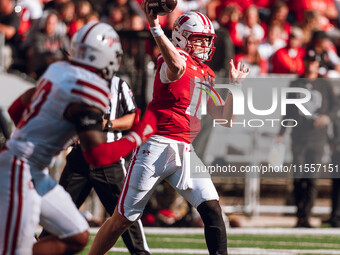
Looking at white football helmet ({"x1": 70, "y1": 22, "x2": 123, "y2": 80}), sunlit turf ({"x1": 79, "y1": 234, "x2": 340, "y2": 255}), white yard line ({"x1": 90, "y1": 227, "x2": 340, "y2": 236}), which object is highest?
white football helmet ({"x1": 70, "y1": 22, "x2": 123, "y2": 80})

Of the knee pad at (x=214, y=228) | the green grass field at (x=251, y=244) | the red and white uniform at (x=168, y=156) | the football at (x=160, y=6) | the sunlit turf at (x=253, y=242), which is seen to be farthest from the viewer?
the sunlit turf at (x=253, y=242)

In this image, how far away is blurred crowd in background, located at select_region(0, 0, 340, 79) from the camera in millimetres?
10576

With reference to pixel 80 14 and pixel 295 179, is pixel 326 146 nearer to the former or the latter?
pixel 295 179

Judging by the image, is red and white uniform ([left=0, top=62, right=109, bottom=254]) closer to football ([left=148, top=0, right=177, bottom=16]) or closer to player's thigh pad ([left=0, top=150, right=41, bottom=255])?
player's thigh pad ([left=0, top=150, right=41, bottom=255])

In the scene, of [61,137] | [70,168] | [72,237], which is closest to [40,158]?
[61,137]

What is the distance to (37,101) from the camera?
4520mm

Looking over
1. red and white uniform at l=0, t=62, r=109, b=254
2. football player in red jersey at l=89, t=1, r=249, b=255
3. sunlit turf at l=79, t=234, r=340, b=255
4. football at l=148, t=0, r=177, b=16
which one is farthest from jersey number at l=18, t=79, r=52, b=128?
sunlit turf at l=79, t=234, r=340, b=255

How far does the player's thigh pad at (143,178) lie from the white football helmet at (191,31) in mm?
735

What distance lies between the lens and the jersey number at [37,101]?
14.8 feet

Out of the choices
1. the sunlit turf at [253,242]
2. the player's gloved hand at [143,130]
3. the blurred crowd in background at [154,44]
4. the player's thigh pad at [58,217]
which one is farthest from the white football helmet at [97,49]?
the blurred crowd in background at [154,44]

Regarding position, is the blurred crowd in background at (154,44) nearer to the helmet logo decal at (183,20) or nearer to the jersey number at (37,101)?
the helmet logo decal at (183,20)

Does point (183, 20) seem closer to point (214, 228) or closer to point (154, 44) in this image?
point (214, 228)

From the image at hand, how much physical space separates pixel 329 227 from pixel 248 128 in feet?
5.22

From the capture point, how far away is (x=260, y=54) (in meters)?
11.6
